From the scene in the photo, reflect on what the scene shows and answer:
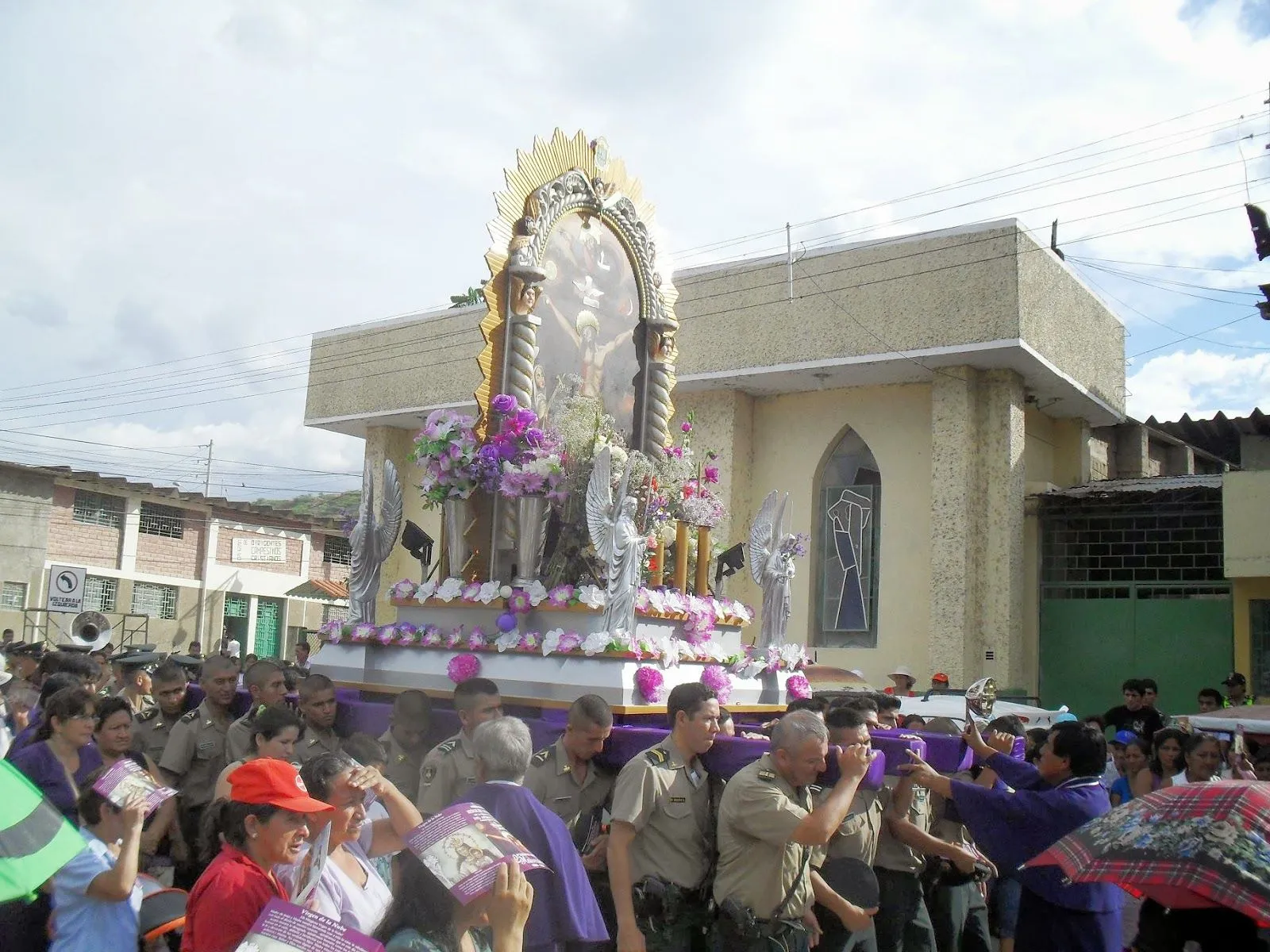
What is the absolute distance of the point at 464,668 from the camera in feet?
23.5

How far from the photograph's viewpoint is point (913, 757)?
509 cm

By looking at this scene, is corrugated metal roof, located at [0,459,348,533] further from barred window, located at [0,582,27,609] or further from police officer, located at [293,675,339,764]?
police officer, located at [293,675,339,764]

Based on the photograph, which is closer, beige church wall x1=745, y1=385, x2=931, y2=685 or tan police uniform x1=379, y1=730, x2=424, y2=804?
tan police uniform x1=379, y1=730, x2=424, y2=804

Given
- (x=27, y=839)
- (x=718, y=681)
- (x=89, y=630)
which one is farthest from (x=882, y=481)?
(x=27, y=839)

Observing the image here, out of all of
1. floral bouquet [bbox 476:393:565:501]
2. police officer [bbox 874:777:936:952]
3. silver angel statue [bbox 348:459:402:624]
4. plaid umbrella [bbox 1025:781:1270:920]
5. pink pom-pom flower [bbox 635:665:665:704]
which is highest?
floral bouquet [bbox 476:393:565:501]

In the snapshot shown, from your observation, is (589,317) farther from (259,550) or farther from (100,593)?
(259,550)

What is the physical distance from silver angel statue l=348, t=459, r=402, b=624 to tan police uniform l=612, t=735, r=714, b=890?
3865 mm

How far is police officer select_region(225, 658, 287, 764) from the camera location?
5895 mm

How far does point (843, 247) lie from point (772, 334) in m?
1.63

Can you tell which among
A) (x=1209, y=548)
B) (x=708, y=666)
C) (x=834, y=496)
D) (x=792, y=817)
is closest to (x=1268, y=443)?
(x=1209, y=548)

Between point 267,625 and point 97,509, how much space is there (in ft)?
19.5

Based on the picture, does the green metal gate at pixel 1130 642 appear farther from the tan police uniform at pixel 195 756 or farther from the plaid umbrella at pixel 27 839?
the plaid umbrella at pixel 27 839

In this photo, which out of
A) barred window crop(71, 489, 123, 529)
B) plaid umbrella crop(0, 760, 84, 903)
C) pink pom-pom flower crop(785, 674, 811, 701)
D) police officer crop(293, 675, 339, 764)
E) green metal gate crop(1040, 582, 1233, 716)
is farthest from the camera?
barred window crop(71, 489, 123, 529)

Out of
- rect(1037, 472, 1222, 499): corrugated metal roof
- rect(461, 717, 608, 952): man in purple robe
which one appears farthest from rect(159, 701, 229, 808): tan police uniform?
rect(1037, 472, 1222, 499): corrugated metal roof
